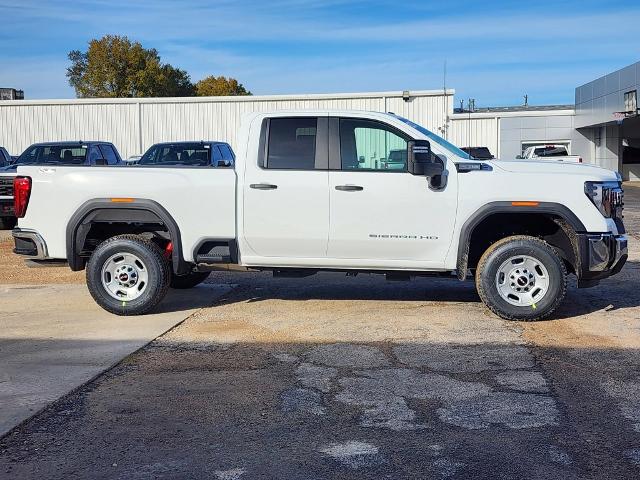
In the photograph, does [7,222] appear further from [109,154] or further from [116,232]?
[116,232]

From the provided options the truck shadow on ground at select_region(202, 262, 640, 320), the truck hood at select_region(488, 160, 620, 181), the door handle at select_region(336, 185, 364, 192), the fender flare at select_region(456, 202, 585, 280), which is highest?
the truck hood at select_region(488, 160, 620, 181)

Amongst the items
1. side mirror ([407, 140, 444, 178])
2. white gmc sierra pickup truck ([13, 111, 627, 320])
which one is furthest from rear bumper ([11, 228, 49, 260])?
side mirror ([407, 140, 444, 178])

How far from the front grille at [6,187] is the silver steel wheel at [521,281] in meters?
11.6

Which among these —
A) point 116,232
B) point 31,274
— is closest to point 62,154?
point 31,274

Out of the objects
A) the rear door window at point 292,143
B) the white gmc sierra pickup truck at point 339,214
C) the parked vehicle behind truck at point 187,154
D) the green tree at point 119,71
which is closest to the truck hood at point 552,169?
the white gmc sierra pickup truck at point 339,214

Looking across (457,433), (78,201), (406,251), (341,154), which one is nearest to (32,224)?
(78,201)

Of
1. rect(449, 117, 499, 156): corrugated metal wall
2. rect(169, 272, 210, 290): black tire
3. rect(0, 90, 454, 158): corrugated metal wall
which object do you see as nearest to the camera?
rect(169, 272, 210, 290): black tire

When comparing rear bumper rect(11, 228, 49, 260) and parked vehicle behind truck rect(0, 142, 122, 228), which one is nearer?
rear bumper rect(11, 228, 49, 260)

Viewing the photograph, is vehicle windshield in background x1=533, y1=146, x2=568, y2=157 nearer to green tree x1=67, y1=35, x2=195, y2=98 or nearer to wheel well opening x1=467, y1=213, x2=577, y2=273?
wheel well opening x1=467, y1=213, x2=577, y2=273

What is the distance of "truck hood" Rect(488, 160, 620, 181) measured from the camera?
7.31 metres

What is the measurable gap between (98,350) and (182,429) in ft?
7.22

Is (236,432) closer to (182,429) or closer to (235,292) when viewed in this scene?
(182,429)

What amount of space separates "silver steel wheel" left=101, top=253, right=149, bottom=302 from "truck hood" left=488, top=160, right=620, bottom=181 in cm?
386

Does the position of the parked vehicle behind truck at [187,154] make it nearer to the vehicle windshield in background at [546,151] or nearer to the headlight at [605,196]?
the headlight at [605,196]
